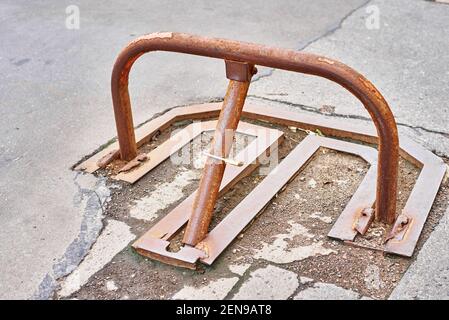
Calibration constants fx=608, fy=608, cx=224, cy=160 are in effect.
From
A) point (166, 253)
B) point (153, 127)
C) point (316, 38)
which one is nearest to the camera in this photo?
point (166, 253)

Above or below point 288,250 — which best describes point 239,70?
above

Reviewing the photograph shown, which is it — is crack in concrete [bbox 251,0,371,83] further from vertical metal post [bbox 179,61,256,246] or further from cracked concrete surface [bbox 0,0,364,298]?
vertical metal post [bbox 179,61,256,246]

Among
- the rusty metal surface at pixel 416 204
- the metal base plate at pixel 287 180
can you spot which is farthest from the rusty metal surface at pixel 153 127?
the rusty metal surface at pixel 416 204

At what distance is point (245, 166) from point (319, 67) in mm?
804

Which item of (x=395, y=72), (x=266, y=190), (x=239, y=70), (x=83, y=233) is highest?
(x=239, y=70)

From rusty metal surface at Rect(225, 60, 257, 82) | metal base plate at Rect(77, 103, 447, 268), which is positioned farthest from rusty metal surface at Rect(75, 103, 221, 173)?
rusty metal surface at Rect(225, 60, 257, 82)

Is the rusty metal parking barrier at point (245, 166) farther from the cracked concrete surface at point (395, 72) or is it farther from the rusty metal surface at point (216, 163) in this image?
the cracked concrete surface at point (395, 72)

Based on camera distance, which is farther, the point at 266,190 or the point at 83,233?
the point at 266,190

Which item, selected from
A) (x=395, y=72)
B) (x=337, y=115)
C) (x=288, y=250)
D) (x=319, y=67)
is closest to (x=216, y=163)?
(x=288, y=250)

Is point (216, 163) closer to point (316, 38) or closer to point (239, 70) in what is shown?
point (239, 70)

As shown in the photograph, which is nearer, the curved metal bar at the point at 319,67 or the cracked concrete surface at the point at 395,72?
the curved metal bar at the point at 319,67

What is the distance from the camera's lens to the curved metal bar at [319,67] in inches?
79.7

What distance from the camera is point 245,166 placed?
2719mm

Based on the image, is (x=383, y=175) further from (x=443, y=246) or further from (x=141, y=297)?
(x=141, y=297)
